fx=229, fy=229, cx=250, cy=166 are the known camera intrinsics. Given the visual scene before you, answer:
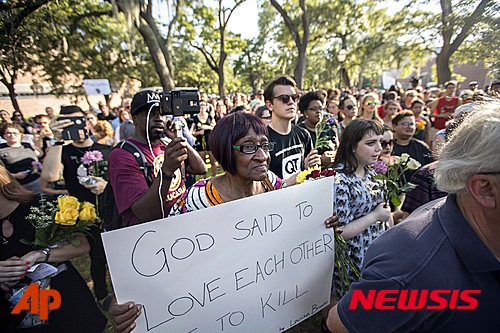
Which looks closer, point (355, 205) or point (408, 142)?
point (355, 205)

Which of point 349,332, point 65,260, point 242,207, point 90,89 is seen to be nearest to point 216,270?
point 242,207

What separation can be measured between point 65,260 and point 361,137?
8.12 feet

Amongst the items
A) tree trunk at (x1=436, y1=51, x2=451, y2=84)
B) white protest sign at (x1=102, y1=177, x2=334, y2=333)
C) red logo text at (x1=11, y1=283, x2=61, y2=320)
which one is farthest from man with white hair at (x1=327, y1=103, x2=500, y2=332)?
tree trunk at (x1=436, y1=51, x2=451, y2=84)

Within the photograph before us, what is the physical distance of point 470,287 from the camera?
77cm

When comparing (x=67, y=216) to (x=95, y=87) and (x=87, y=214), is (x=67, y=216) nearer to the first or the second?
(x=87, y=214)

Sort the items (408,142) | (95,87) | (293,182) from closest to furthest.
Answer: (293,182) → (408,142) → (95,87)

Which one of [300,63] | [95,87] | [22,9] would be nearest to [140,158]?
[22,9]

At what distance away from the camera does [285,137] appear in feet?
8.63

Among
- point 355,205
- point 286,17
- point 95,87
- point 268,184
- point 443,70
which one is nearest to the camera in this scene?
point 268,184

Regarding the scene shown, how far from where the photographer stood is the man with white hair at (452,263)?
2.52 ft

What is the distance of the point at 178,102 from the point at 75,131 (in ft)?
6.13

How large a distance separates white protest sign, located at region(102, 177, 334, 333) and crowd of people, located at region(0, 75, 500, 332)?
13 centimetres

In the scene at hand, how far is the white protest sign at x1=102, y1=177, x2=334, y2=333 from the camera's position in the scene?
107 centimetres

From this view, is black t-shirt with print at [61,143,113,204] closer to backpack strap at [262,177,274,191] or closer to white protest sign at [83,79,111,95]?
backpack strap at [262,177,274,191]
